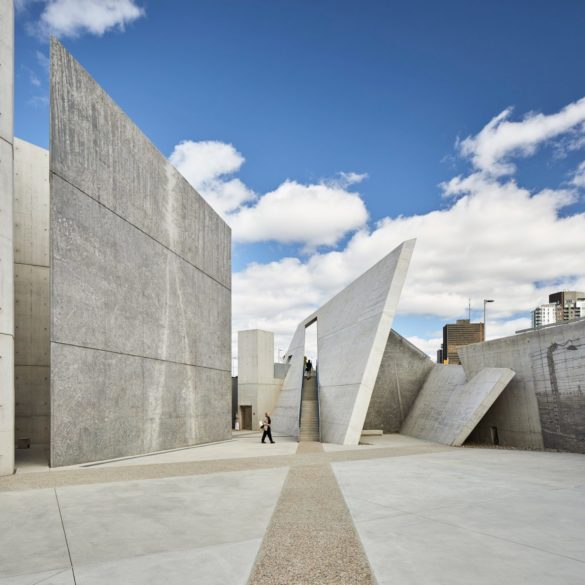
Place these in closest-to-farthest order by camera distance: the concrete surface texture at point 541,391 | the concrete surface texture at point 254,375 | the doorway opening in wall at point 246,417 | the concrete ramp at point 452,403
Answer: the concrete surface texture at point 541,391, the concrete ramp at point 452,403, the concrete surface texture at point 254,375, the doorway opening in wall at point 246,417

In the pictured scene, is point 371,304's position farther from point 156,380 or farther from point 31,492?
point 31,492

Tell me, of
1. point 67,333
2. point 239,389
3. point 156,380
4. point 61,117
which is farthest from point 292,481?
point 239,389

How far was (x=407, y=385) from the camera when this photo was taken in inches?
820

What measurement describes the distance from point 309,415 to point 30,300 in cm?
1044

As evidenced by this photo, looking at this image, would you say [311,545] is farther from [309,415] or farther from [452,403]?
[309,415]

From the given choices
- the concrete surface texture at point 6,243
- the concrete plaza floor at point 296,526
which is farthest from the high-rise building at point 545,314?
the concrete surface texture at point 6,243

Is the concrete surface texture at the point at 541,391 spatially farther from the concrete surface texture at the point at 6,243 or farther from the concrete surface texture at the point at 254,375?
the concrete surface texture at the point at 254,375

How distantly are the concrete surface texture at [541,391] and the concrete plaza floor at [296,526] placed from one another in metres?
3.88

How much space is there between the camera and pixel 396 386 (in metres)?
20.8

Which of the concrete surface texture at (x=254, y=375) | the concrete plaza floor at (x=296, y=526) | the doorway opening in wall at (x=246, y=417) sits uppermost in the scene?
the concrete surface texture at (x=254, y=375)

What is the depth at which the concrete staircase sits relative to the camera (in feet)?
55.9

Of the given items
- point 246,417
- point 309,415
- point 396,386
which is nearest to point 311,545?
point 309,415

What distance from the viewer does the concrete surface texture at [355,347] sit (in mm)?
14227

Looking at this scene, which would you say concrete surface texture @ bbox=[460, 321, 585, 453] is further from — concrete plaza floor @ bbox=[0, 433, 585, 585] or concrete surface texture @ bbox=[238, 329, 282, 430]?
concrete surface texture @ bbox=[238, 329, 282, 430]
